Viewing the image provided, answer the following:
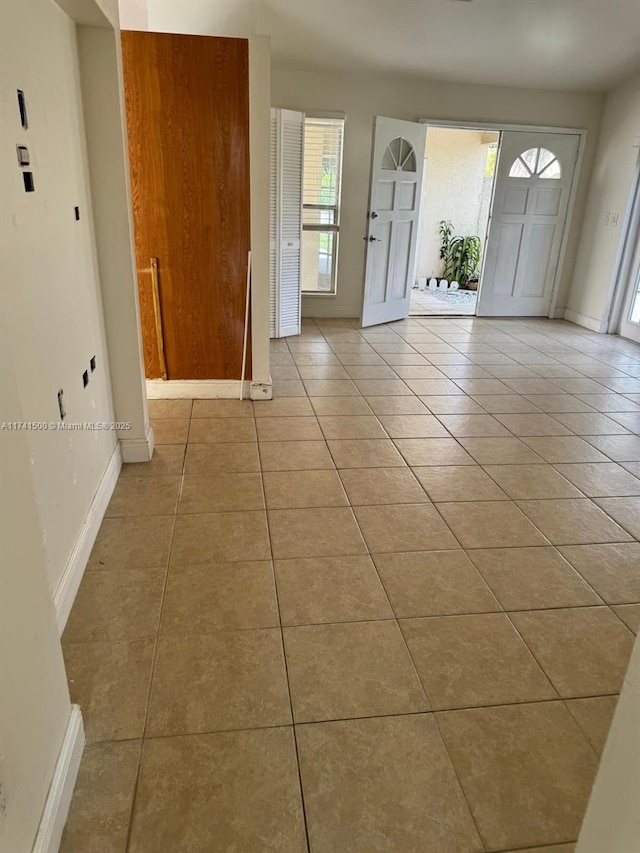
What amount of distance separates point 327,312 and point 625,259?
123 inches

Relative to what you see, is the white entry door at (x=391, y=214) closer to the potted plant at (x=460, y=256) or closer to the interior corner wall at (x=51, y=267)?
the potted plant at (x=460, y=256)

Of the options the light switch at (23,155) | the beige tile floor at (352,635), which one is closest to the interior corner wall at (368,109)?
the beige tile floor at (352,635)

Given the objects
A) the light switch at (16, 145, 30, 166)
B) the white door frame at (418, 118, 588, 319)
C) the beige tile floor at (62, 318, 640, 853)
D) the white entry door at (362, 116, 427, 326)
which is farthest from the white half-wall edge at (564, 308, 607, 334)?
the light switch at (16, 145, 30, 166)

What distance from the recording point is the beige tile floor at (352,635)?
4.65ft

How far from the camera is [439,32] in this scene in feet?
16.4

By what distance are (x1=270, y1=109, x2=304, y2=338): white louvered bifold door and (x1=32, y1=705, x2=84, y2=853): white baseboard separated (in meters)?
4.40

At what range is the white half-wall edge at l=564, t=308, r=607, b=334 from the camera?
6.43 meters

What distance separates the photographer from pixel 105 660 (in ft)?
5.94

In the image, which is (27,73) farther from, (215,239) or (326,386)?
(326,386)

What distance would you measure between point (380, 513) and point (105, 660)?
51.8 inches

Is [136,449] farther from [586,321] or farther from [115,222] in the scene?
[586,321]

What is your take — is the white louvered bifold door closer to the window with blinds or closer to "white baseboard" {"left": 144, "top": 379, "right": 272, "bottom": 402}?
the window with blinds

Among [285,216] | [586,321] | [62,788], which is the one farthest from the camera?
[586,321]

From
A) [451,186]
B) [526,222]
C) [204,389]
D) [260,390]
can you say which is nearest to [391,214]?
[526,222]
